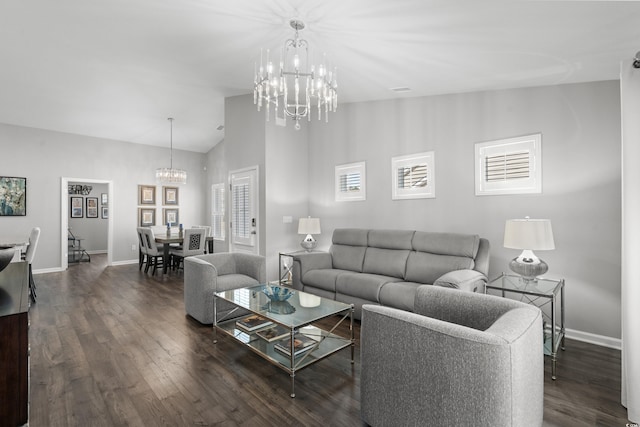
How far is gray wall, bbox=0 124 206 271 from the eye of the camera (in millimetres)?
6141

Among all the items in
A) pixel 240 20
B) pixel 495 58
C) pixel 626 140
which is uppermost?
pixel 240 20

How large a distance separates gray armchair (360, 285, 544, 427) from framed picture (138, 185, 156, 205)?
7.72 meters

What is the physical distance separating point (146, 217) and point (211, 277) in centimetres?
550

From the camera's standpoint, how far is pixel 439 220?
12.9ft

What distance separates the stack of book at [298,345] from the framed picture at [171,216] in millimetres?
6637

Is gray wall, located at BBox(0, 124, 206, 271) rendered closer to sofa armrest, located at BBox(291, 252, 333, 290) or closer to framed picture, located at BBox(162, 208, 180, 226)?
framed picture, located at BBox(162, 208, 180, 226)

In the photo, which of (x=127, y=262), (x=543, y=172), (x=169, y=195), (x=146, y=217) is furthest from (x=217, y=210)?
(x=543, y=172)

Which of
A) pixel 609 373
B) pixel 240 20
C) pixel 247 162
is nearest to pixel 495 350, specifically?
pixel 609 373

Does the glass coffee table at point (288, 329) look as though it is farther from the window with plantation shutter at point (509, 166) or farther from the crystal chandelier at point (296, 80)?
the window with plantation shutter at point (509, 166)

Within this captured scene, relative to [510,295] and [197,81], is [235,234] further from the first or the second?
[510,295]

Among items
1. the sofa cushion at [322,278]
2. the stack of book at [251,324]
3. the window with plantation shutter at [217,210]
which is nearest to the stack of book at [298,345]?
the stack of book at [251,324]

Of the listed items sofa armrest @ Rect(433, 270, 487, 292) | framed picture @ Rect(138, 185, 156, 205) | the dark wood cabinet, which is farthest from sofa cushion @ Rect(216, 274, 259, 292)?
Result: framed picture @ Rect(138, 185, 156, 205)

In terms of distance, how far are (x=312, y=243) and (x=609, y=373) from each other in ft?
11.8

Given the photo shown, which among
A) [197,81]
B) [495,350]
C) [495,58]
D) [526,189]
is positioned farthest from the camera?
[197,81]
